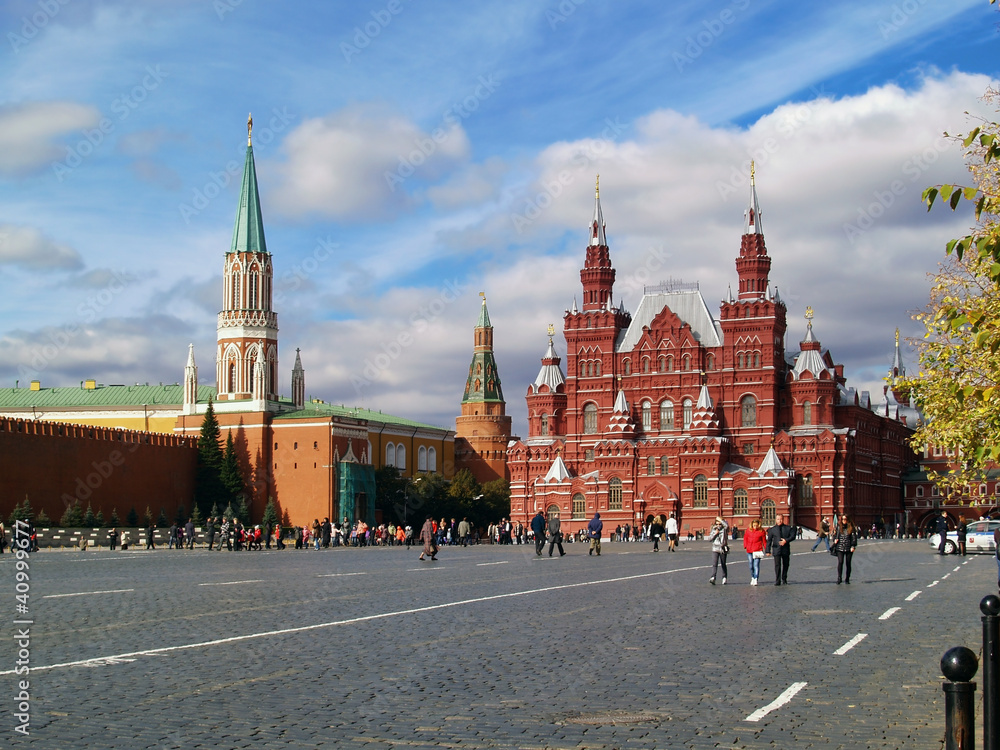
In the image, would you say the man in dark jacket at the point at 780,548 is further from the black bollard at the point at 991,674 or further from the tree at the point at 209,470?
the tree at the point at 209,470

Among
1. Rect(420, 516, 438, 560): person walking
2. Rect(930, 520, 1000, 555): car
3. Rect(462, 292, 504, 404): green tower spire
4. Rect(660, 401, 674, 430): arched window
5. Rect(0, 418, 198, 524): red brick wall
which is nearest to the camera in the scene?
Rect(420, 516, 438, 560): person walking

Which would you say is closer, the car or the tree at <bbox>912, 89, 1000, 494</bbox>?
the tree at <bbox>912, 89, 1000, 494</bbox>

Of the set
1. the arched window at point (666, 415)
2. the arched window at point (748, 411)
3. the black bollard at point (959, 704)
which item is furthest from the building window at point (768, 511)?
the black bollard at point (959, 704)

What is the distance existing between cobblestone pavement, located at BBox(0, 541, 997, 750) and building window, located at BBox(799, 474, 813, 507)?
2545 inches

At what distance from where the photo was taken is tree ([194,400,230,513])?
86188 mm

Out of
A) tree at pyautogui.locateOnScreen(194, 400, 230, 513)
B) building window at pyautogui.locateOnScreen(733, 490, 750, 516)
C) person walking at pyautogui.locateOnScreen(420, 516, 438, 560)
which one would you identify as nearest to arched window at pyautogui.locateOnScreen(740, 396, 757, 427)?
building window at pyautogui.locateOnScreen(733, 490, 750, 516)

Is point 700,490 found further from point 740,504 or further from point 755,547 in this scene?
point 755,547

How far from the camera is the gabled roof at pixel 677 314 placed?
294ft

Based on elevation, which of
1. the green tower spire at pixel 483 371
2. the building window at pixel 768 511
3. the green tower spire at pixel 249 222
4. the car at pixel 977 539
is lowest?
the building window at pixel 768 511

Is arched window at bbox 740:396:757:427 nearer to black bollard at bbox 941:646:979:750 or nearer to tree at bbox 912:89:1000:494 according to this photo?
tree at bbox 912:89:1000:494

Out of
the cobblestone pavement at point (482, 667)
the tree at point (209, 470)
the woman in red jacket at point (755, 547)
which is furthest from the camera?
the tree at point (209, 470)

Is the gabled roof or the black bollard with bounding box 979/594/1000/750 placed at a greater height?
the gabled roof

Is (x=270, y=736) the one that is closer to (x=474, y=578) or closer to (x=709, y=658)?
(x=709, y=658)

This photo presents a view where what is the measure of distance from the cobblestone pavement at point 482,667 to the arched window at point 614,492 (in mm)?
66209
